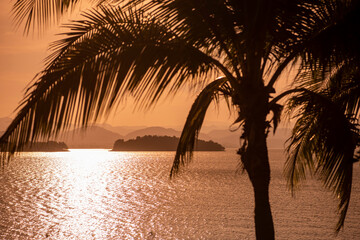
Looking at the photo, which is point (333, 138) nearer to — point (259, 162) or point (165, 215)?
point (259, 162)

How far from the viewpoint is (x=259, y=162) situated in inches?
239

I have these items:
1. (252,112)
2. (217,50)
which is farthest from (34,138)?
(217,50)

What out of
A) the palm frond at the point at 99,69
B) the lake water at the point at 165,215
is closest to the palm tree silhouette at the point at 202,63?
the palm frond at the point at 99,69

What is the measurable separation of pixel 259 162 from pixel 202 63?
165 centimetres

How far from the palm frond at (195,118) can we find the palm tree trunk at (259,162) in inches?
35.2

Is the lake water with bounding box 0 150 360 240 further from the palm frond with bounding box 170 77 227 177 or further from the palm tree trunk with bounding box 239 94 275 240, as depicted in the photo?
the palm tree trunk with bounding box 239 94 275 240

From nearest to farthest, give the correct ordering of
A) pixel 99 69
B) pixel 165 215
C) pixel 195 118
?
pixel 99 69 → pixel 195 118 → pixel 165 215

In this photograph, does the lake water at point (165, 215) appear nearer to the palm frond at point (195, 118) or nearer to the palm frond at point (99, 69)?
the palm frond at point (195, 118)

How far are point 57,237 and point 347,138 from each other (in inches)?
966

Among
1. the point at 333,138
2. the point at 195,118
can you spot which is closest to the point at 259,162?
the point at 333,138

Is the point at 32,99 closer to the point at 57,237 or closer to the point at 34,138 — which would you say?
the point at 34,138

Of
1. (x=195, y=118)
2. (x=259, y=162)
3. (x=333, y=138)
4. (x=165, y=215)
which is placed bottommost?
(x=165, y=215)

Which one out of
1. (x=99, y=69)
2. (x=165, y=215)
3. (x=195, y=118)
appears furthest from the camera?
(x=165, y=215)

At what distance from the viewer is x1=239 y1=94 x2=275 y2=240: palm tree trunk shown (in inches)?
239
